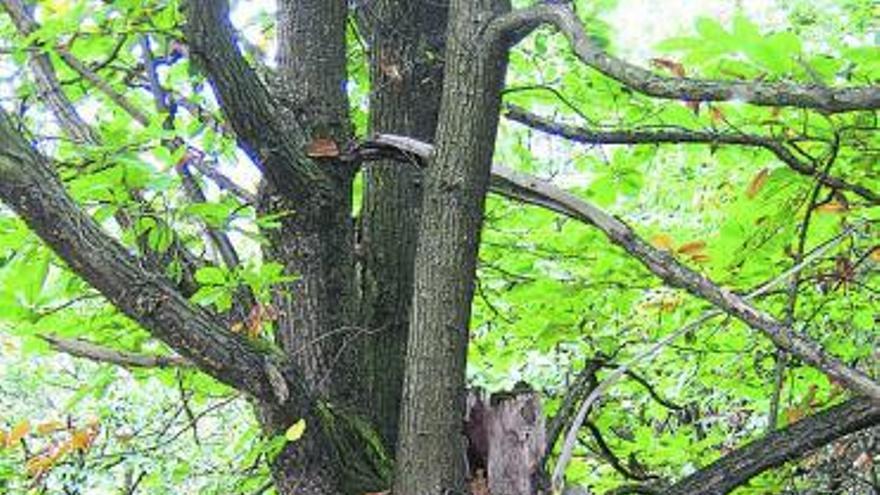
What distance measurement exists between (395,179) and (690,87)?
0.88m

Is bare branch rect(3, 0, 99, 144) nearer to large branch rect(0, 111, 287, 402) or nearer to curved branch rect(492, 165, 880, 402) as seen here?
large branch rect(0, 111, 287, 402)

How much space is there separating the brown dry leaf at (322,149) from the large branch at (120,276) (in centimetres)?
39

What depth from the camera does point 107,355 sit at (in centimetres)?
184

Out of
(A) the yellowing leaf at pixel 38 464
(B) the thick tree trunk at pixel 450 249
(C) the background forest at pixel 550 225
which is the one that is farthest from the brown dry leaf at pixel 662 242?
(A) the yellowing leaf at pixel 38 464

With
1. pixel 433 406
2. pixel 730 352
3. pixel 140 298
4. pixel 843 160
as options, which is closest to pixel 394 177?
pixel 433 406

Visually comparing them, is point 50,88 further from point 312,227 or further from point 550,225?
point 550,225

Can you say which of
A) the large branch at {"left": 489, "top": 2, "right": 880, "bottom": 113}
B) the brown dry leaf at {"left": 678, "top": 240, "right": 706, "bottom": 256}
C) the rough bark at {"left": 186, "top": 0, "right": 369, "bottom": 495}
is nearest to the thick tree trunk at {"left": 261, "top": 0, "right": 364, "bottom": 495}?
the rough bark at {"left": 186, "top": 0, "right": 369, "bottom": 495}

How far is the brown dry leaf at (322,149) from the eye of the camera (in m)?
1.92

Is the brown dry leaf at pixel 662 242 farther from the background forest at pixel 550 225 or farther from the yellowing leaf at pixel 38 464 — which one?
the yellowing leaf at pixel 38 464

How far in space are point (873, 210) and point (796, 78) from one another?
0.71 metres

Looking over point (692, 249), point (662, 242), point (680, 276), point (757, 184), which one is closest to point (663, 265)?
point (680, 276)

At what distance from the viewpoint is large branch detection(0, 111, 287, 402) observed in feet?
4.44

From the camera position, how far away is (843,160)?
1974 mm

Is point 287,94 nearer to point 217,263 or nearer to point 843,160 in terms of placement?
point 217,263
